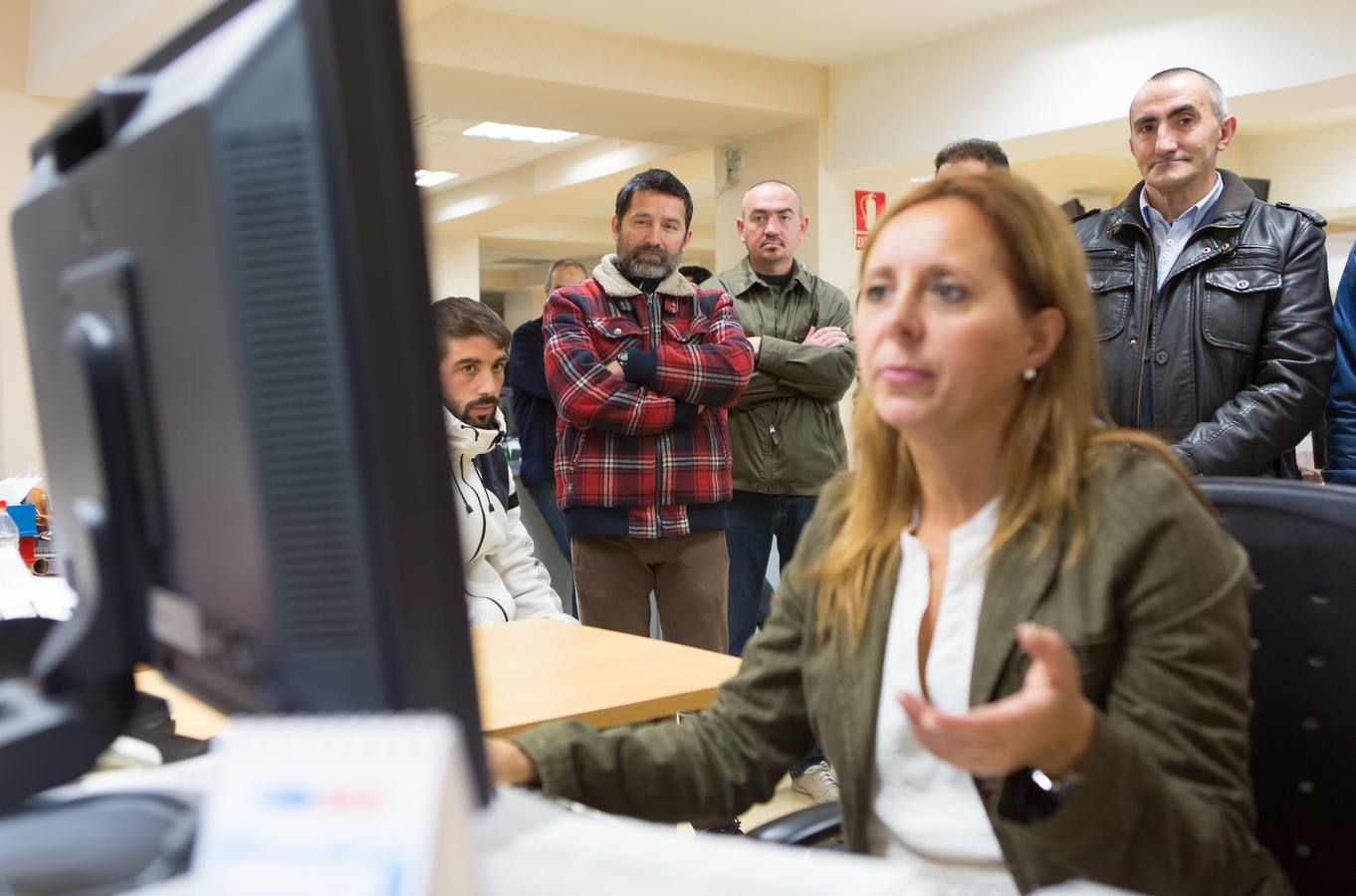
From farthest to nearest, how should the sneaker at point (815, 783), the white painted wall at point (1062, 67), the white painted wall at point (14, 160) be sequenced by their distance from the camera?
the white painted wall at point (14, 160) → the white painted wall at point (1062, 67) → the sneaker at point (815, 783)

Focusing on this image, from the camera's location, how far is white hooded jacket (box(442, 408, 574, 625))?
2.29 m

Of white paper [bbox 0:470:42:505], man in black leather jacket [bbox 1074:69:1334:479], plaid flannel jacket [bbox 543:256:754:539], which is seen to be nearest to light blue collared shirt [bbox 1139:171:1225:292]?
man in black leather jacket [bbox 1074:69:1334:479]

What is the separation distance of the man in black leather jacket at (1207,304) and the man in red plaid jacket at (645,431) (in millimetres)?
902

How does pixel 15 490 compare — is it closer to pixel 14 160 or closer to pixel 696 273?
pixel 696 273

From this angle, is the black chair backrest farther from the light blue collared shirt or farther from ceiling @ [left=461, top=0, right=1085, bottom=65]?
ceiling @ [left=461, top=0, right=1085, bottom=65]

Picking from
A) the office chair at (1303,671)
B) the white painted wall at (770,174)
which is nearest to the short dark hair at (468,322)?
the office chair at (1303,671)

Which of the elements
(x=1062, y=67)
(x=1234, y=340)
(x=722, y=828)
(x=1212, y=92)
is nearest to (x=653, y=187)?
(x=1212, y=92)

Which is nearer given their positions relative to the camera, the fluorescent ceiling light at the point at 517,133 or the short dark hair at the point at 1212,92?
the short dark hair at the point at 1212,92

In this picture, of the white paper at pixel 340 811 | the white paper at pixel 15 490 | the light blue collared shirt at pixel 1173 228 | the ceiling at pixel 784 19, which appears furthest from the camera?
the ceiling at pixel 784 19

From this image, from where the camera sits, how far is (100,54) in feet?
14.7

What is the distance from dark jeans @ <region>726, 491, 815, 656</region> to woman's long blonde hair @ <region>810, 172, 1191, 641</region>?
83.4 inches

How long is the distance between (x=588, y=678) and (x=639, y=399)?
131 centimetres

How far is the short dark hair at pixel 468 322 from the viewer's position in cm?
245

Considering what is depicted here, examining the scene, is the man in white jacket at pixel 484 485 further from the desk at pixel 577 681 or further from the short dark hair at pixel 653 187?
the short dark hair at pixel 653 187
